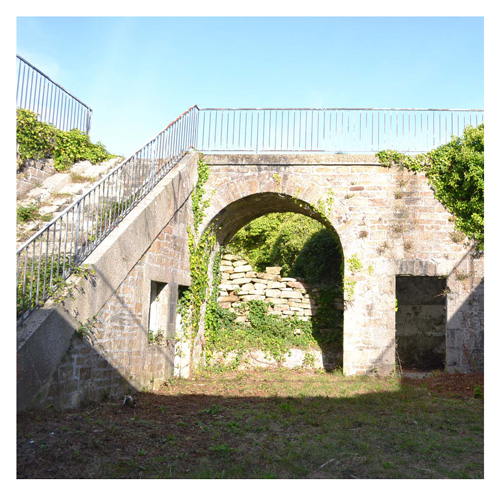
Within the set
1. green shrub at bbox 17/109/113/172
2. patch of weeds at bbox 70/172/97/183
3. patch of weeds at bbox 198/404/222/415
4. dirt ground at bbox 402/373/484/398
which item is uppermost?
green shrub at bbox 17/109/113/172

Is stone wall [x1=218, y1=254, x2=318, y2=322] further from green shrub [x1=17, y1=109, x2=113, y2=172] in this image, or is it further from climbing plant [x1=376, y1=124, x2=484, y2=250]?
green shrub [x1=17, y1=109, x2=113, y2=172]

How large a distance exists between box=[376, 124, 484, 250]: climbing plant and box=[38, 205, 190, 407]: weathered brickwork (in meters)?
5.18

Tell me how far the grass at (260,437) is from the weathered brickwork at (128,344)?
0.97 feet

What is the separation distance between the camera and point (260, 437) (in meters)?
6.09

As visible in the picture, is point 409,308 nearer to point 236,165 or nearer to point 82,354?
point 236,165

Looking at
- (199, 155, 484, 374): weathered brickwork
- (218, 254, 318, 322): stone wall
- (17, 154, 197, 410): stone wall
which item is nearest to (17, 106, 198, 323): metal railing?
(17, 154, 197, 410): stone wall

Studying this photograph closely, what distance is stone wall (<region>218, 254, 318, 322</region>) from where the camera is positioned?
14.1 m

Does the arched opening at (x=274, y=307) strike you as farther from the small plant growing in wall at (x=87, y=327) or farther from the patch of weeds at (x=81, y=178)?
the small plant growing in wall at (x=87, y=327)

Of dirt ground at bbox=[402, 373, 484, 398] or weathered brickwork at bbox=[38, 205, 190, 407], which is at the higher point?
weathered brickwork at bbox=[38, 205, 190, 407]

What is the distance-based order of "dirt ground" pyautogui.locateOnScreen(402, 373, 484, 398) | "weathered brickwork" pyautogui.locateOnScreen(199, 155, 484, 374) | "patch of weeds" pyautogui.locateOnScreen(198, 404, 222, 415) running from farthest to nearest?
"weathered brickwork" pyautogui.locateOnScreen(199, 155, 484, 374)
"dirt ground" pyautogui.locateOnScreen(402, 373, 484, 398)
"patch of weeds" pyautogui.locateOnScreen(198, 404, 222, 415)

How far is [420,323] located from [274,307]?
4.82 meters

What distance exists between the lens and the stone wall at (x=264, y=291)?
14.1 m
